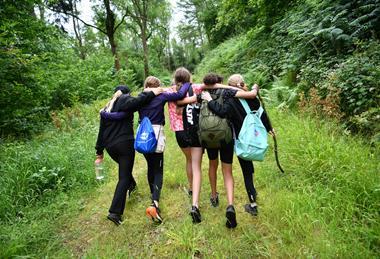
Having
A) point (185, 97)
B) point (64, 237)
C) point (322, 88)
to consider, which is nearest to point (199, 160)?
point (185, 97)

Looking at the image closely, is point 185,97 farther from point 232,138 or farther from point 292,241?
point 292,241

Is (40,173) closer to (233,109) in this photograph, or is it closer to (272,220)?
(233,109)

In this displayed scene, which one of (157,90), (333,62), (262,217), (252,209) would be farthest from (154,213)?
(333,62)

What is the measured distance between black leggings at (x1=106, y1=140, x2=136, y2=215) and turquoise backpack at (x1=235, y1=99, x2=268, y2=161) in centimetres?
157

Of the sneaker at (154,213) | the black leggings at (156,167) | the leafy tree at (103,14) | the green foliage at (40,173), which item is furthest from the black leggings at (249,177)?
the leafy tree at (103,14)

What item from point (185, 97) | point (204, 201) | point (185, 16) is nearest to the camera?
point (185, 97)

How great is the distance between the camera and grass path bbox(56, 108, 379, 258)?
2883mm

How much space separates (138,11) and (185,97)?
973 inches

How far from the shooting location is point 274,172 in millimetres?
4480

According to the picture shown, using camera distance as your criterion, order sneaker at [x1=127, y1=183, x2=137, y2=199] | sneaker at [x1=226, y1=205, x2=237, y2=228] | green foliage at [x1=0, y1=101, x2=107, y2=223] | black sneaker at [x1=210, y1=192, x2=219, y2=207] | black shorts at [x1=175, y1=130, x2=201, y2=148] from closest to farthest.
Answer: sneaker at [x1=226, y1=205, x2=237, y2=228], black shorts at [x1=175, y1=130, x2=201, y2=148], black sneaker at [x1=210, y1=192, x2=219, y2=207], green foliage at [x1=0, y1=101, x2=107, y2=223], sneaker at [x1=127, y1=183, x2=137, y2=199]

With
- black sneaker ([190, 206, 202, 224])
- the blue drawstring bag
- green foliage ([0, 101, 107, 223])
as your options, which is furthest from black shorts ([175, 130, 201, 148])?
green foliage ([0, 101, 107, 223])

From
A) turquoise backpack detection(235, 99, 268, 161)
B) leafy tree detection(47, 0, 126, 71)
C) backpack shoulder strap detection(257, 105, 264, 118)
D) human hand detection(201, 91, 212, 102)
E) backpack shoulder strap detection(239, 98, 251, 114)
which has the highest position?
leafy tree detection(47, 0, 126, 71)

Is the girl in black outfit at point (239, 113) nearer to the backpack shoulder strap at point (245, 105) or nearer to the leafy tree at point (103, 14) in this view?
the backpack shoulder strap at point (245, 105)

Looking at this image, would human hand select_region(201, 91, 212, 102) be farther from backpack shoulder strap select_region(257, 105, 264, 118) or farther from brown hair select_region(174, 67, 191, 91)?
backpack shoulder strap select_region(257, 105, 264, 118)
